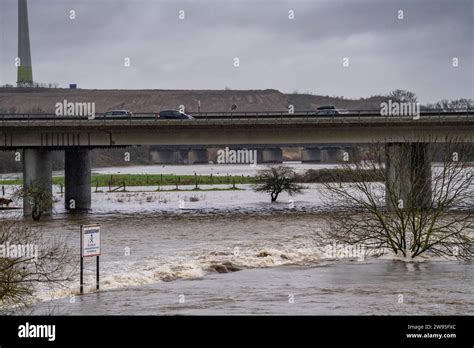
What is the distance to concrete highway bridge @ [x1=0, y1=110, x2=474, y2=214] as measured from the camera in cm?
7238

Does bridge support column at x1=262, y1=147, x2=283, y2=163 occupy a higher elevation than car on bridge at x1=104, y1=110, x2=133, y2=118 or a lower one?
lower

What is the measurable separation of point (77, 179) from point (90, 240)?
2100 inches

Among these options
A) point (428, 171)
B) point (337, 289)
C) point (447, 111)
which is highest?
point (447, 111)

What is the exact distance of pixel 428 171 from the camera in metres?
61.0

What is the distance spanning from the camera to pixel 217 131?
75062 millimetres

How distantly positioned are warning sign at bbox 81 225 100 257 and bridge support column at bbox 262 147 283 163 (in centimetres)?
14587

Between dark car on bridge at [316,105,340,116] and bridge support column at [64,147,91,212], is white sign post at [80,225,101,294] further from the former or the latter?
bridge support column at [64,147,91,212]

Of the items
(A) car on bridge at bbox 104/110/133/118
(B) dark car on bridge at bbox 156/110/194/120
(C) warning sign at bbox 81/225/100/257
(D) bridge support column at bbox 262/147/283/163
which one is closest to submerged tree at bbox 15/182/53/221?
(A) car on bridge at bbox 104/110/133/118

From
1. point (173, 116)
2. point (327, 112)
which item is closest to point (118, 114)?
point (173, 116)

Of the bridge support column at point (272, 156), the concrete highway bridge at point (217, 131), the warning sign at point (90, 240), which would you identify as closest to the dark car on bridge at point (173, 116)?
the concrete highway bridge at point (217, 131)

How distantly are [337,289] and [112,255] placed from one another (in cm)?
1518

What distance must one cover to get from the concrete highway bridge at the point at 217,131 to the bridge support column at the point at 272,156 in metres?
99.8
